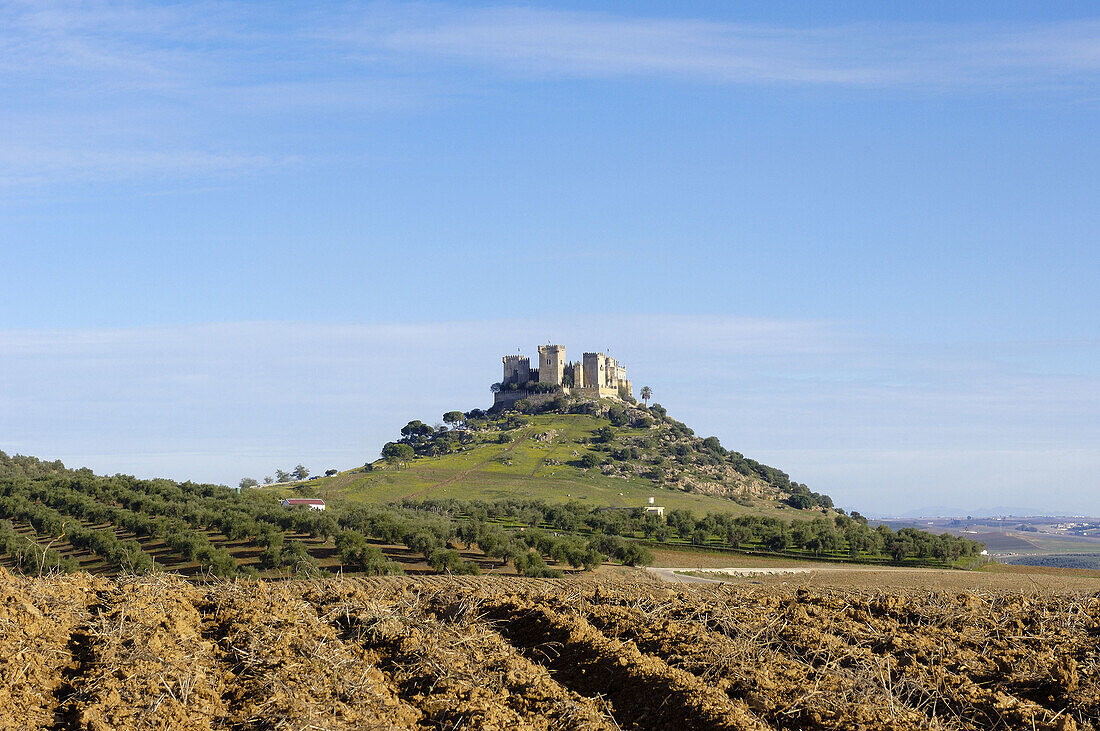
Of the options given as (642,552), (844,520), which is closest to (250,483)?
(844,520)

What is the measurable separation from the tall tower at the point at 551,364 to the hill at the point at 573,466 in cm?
606

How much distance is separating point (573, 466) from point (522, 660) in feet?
434

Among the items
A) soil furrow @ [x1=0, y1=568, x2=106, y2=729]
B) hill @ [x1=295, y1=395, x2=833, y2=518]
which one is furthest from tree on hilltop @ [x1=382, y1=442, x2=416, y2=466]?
soil furrow @ [x1=0, y1=568, x2=106, y2=729]

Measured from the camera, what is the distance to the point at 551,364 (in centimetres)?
19712

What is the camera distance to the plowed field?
371 inches

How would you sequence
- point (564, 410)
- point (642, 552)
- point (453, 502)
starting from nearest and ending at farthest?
point (642, 552) → point (453, 502) → point (564, 410)

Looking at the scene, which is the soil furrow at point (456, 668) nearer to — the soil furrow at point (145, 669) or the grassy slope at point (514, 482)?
the soil furrow at point (145, 669)

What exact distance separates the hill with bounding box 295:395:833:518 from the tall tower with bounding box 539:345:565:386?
6.06 meters

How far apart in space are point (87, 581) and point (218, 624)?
7.94 feet

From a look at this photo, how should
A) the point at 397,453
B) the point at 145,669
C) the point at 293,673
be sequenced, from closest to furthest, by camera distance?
the point at 145,669, the point at 293,673, the point at 397,453

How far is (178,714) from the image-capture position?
29.8ft

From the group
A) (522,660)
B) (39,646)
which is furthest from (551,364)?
(39,646)

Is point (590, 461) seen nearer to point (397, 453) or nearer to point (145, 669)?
point (397, 453)

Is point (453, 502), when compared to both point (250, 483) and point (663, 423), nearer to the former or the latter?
point (250, 483)
